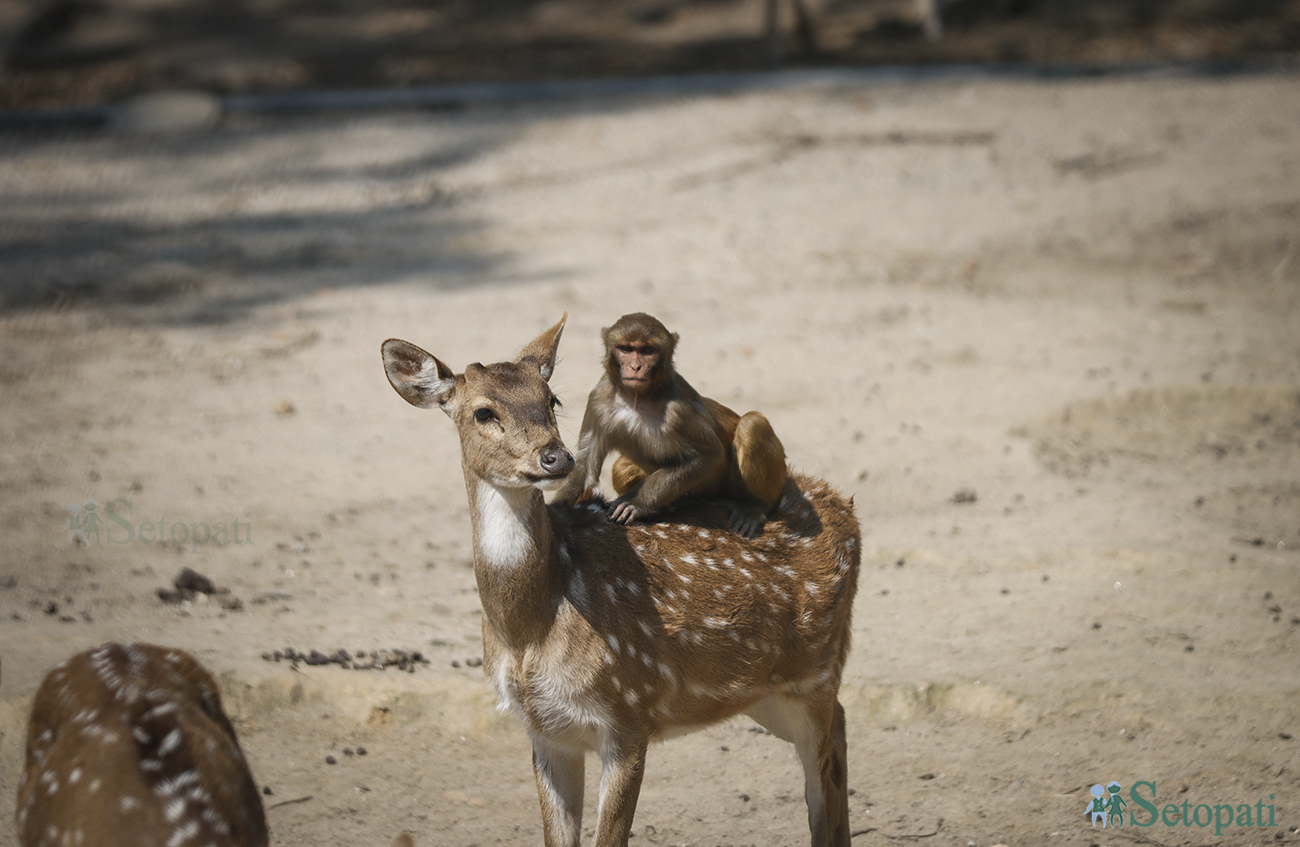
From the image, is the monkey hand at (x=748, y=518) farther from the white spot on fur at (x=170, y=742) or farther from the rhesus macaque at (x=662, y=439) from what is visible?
the white spot on fur at (x=170, y=742)

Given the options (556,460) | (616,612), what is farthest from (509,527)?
(616,612)

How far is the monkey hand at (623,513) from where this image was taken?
5.08 m

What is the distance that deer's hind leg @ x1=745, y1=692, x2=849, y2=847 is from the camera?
5180 mm

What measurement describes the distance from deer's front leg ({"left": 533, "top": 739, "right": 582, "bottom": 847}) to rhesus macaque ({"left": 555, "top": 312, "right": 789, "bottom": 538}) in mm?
947

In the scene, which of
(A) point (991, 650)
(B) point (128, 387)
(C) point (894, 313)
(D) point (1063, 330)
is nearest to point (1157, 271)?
(D) point (1063, 330)

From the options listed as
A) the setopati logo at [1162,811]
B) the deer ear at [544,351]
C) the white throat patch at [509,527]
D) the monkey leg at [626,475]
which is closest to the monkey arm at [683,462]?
the monkey leg at [626,475]

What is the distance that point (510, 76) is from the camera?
738 inches

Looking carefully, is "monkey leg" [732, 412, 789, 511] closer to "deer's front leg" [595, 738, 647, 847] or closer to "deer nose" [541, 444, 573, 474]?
"deer nose" [541, 444, 573, 474]

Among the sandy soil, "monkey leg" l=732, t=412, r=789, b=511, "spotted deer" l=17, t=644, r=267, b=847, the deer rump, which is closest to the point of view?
"spotted deer" l=17, t=644, r=267, b=847

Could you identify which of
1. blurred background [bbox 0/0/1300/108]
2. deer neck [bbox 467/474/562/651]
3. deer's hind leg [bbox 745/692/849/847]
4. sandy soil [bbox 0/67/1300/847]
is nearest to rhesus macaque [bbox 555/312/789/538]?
deer neck [bbox 467/474/562/651]

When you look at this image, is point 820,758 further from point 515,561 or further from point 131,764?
point 131,764

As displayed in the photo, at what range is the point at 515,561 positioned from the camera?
4.44m

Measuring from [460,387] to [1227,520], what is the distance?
18.9 feet

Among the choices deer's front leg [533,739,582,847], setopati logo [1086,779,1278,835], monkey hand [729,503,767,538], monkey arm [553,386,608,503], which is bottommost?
setopati logo [1086,779,1278,835]
